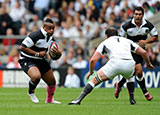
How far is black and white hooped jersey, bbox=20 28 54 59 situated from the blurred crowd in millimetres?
8869

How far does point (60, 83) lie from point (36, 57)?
29.1ft

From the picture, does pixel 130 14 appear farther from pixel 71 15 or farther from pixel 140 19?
pixel 140 19

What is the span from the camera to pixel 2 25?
23203 millimetres

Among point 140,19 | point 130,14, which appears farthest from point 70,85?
point 140,19

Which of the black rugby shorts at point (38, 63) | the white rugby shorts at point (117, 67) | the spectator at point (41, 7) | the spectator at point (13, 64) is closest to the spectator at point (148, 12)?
the spectator at point (41, 7)

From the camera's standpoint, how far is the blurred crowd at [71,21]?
2145 centimetres

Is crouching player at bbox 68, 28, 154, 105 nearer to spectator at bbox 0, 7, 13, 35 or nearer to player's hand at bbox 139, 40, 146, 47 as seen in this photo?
player's hand at bbox 139, 40, 146, 47

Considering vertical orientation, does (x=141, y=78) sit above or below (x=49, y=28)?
below

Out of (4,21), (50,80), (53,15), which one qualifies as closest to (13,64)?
(4,21)

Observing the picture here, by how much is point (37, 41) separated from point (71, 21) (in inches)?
473

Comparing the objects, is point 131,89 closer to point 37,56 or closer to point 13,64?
point 37,56

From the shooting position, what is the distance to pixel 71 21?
23.5m

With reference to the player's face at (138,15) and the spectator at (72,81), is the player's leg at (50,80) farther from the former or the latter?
the spectator at (72,81)

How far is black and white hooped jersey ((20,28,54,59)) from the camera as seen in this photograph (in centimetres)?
1155
